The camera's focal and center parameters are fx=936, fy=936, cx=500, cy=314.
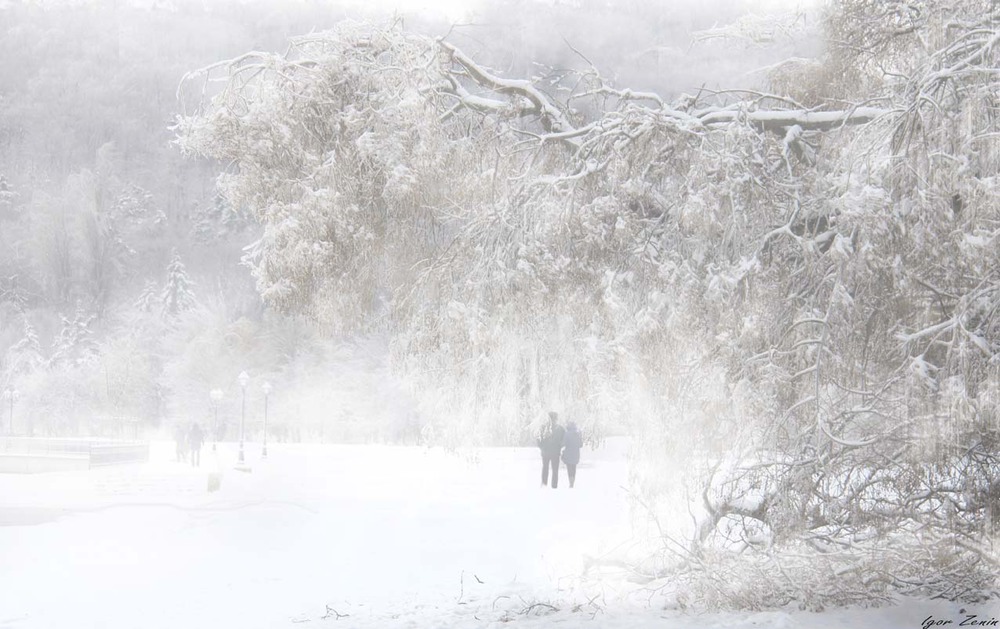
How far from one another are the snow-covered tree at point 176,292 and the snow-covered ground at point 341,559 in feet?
152

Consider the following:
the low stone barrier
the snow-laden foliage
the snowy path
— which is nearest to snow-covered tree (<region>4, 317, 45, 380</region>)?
the low stone barrier

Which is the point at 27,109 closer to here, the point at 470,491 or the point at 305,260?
the point at 470,491

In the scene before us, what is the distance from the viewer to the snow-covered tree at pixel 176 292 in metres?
66.1

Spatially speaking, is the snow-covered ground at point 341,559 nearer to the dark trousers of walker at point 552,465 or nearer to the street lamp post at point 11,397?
the dark trousers of walker at point 552,465

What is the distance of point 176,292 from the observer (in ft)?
222

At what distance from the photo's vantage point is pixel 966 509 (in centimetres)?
600

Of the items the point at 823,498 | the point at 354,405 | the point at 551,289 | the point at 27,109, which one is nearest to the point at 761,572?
the point at 823,498

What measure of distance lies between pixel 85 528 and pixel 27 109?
375 feet

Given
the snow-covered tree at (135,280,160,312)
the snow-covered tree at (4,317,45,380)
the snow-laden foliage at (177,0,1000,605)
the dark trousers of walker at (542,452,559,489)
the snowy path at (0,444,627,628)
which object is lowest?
the snowy path at (0,444,627,628)

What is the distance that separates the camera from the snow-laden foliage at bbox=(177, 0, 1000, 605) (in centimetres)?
532

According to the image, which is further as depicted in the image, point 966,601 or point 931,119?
point 966,601

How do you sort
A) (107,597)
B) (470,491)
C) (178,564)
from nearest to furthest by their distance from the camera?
(107,597) → (178,564) → (470,491)

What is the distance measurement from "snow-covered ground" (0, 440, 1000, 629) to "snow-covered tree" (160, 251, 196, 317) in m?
46.2

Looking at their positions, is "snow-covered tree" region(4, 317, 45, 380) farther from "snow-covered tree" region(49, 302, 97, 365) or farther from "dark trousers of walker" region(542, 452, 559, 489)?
"dark trousers of walker" region(542, 452, 559, 489)
